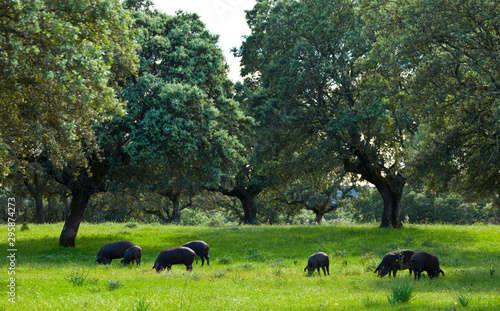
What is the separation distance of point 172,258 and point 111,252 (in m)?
4.41

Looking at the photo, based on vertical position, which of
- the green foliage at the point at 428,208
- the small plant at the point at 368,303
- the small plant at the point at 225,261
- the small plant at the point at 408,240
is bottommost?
the small plant at the point at 225,261

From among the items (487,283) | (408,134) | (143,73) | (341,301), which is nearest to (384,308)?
(341,301)

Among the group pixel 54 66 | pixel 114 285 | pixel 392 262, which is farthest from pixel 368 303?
pixel 54 66

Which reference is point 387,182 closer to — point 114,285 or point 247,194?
point 247,194

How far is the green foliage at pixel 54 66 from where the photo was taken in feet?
38.9

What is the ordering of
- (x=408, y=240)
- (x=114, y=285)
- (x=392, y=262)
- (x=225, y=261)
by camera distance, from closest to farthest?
(x=114, y=285) < (x=392, y=262) < (x=225, y=261) < (x=408, y=240)

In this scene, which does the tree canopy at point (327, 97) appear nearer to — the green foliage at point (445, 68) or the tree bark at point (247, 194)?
the green foliage at point (445, 68)

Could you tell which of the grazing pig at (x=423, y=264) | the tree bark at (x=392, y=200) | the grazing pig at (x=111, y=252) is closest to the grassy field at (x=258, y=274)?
the grazing pig at (x=423, y=264)

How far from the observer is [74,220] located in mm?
27719

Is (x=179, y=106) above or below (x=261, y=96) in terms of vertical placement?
below

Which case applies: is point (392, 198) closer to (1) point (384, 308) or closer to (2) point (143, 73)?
(2) point (143, 73)

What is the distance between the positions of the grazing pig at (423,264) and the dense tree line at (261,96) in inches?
245

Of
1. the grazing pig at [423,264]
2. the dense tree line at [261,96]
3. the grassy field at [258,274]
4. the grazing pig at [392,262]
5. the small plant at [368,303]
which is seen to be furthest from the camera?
the grazing pig at [392,262]

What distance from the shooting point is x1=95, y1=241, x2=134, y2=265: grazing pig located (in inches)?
819
